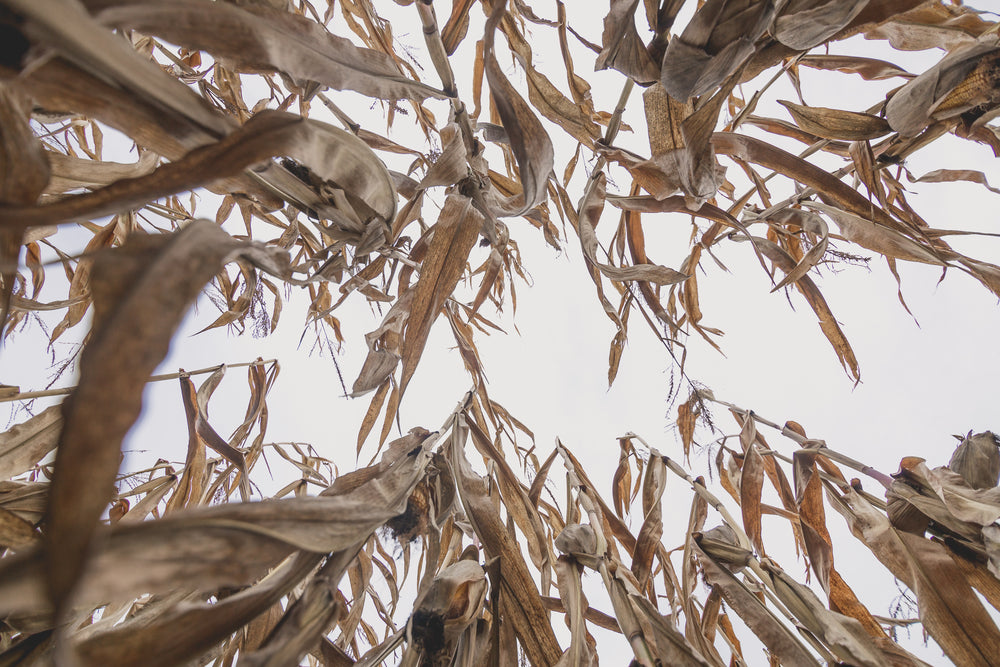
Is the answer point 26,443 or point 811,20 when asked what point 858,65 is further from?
point 26,443

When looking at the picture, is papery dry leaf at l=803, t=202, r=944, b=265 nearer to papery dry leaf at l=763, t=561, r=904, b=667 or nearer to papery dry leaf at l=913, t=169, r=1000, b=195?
papery dry leaf at l=913, t=169, r=1000, b=195

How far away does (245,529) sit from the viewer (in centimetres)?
18

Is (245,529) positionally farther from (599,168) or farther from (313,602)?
(599,168)

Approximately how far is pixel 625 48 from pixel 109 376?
341 millimetres

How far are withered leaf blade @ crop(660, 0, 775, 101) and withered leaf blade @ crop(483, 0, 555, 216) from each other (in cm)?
9

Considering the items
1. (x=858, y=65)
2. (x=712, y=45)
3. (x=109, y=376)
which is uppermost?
(x=858, y=65)

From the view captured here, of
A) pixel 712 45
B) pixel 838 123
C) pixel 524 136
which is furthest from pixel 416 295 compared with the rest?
pixel 838 123

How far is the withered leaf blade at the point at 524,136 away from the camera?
0.34m

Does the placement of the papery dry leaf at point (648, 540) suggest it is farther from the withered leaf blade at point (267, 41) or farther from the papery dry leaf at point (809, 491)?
the withered leaf blade at point (267, 41)

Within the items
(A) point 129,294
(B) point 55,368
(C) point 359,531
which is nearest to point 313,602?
(C) point 359,531

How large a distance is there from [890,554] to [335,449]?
877mm

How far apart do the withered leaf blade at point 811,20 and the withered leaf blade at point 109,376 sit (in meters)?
0.34

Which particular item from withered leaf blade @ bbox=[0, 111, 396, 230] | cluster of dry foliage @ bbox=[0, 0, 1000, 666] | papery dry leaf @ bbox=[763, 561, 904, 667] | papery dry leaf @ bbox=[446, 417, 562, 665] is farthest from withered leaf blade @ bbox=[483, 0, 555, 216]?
papery dry leaf @ bbox=[763, 561, 904, 667]

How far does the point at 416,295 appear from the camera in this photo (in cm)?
33
